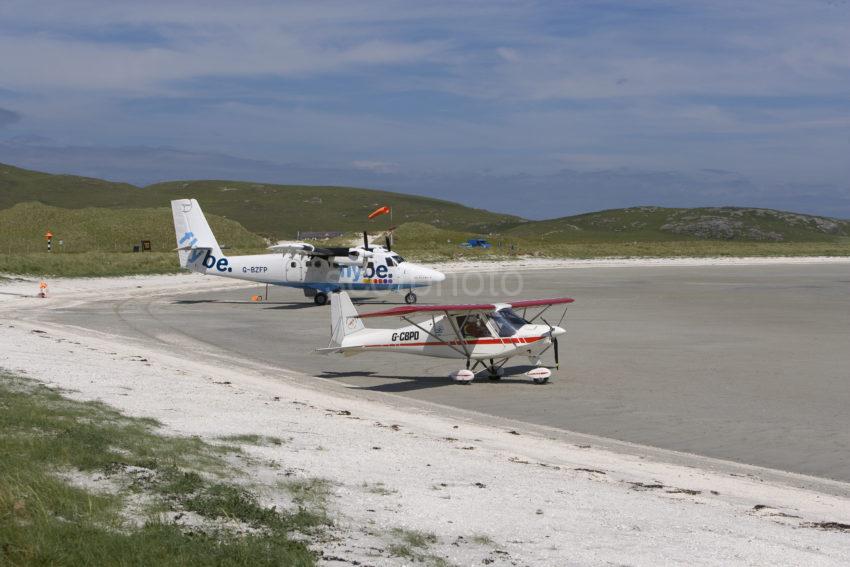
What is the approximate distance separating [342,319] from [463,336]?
277 cm

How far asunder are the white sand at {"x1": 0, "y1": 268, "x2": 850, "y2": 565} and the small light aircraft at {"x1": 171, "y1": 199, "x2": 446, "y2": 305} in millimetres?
18663

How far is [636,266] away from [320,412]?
5870 cm

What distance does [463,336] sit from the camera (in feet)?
64.8

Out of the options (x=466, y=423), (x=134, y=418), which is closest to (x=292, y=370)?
(x=466, y=423)

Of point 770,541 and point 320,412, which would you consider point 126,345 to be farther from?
point 770,541

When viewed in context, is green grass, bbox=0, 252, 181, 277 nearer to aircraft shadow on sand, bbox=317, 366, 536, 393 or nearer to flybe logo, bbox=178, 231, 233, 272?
flybe logo, bbox=178, 231, 233, 272

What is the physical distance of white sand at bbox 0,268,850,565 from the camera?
7879 mm

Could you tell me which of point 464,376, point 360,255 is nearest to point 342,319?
point 464,376

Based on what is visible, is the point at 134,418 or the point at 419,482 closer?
the point at 419,482

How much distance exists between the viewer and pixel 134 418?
12305 mm

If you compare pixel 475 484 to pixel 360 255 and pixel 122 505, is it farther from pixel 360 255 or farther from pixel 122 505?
pixel 360 255

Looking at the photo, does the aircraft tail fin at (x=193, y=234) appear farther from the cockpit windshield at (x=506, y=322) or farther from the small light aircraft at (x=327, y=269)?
the cockpit windshield at (x=506, y=322)

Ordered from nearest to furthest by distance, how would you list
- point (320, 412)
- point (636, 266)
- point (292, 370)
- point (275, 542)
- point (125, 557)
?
1. point (125, 557)
2. point (275, 542)
3. point (320, 412)
4. point (292, 370)
5. point (636, 266)

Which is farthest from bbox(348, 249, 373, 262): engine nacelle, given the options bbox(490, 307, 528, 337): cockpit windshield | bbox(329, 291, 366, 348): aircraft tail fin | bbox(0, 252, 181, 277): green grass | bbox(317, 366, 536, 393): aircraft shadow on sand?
bbox(0, 252, 181, 277): green grass
